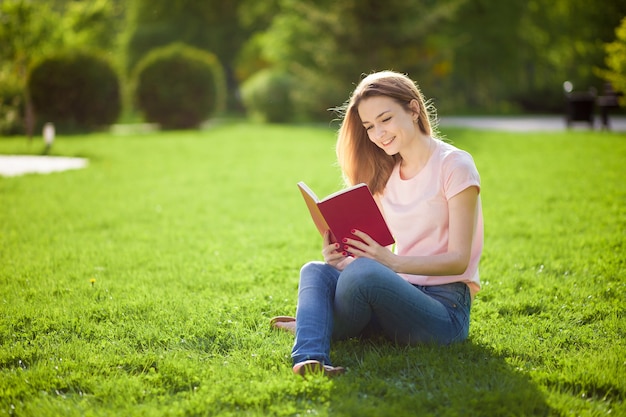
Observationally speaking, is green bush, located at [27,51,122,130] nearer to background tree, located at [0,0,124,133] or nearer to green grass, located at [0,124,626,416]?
background tree, located at [0,0,124,133]

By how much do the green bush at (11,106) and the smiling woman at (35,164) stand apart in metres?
7.43

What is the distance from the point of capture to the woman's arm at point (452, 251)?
305 cm

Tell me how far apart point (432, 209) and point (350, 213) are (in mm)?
442

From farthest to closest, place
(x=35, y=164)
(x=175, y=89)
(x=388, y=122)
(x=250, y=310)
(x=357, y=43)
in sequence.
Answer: (x=357, y=43) → (x=175, y=89) → (x=35, y=164) → (x=250, y=310) → (x=388, y=122)

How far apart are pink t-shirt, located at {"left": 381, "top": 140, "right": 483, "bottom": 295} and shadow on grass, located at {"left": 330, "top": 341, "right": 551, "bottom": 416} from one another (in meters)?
0.37

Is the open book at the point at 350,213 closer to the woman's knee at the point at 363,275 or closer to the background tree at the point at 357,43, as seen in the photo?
the woman's knee at the point at 363,275

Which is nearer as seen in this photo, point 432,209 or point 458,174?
point 458,174

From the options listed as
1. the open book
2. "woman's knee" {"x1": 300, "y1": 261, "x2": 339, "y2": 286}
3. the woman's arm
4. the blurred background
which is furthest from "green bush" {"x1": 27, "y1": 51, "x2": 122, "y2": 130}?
the woman's arm

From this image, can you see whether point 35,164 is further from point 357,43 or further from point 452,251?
point 357,43

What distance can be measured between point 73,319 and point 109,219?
10.9 feet

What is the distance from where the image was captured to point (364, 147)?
3467 millimetres

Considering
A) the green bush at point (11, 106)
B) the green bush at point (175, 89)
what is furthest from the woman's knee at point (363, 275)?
the green bush at point (11, 106)

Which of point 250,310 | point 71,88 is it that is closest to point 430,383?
point 250,310

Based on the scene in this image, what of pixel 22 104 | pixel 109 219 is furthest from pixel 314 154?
pixel 22 104
